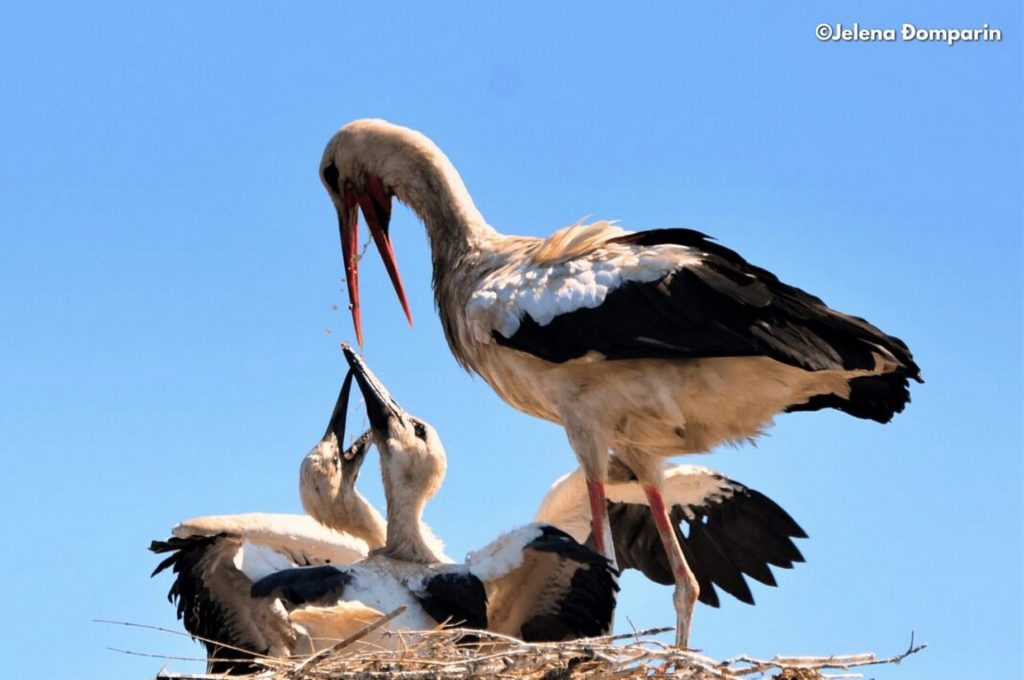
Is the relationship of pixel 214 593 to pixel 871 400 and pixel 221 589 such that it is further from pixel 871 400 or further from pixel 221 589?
pixel 871 400

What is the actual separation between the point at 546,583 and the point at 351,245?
2076mm

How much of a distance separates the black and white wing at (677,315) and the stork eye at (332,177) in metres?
1.22

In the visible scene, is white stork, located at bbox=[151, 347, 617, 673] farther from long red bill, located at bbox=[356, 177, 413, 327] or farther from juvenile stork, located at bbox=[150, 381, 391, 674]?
long red bill, located at bbox=[356, 177, 413, 327]

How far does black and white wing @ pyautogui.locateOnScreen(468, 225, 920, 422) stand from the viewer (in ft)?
26.6

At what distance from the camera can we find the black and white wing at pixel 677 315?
8094 mm

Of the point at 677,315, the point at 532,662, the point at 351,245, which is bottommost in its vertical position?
the point at 532,662

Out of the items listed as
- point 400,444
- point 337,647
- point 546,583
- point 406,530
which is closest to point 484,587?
point 546,583

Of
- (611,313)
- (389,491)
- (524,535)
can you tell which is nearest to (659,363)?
(611,313)

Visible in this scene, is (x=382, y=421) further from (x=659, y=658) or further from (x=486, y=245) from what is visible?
(x=659, y=658)

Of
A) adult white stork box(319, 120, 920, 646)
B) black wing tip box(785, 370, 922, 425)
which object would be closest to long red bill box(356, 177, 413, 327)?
adult white stork box(319, 120, 920, 646)

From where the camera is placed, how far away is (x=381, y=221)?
9.59m

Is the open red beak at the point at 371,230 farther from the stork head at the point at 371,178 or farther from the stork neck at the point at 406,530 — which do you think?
the stork neck at the point at 406,530

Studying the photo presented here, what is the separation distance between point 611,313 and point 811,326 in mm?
774

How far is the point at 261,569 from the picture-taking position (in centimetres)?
834
